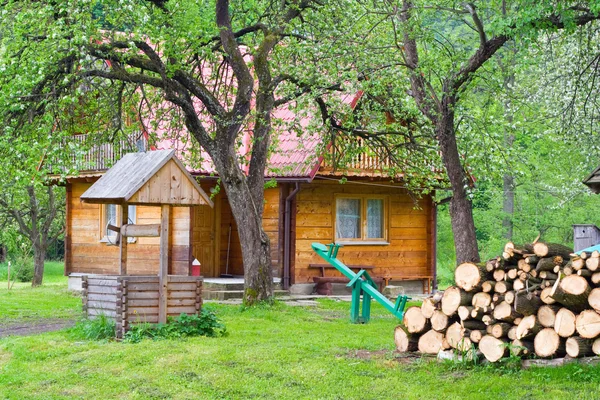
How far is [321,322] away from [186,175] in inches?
174

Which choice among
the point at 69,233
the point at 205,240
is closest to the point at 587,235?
the point at 205,240

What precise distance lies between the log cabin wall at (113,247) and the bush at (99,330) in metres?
9.26

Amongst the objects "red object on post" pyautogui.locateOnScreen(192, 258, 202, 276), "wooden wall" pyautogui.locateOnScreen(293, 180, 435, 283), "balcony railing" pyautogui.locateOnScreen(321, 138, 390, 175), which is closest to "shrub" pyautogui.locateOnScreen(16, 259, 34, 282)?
"red object on post" pyautogui.locateOnScreen(192, 258, 202, 276)

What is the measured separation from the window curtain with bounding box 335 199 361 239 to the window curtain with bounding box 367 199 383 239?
0.38 m

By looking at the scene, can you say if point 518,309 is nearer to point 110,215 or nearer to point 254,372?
point 254,372

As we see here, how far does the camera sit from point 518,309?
939 centimetres

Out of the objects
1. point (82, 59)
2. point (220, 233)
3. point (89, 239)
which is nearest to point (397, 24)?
point (82, 59)

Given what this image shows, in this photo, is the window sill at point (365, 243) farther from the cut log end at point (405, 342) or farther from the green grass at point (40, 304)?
the cut log end at point (405, 342)

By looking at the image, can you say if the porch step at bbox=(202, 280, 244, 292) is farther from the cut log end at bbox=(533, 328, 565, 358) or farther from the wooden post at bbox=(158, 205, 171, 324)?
the cut log end at bbox=(533, 328, 565, 358)

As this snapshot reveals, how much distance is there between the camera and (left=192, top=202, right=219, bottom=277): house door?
76.7 ft

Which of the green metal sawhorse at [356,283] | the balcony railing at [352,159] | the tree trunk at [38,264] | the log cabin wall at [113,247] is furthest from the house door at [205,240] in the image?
the green metal sawhorse at [356,283]

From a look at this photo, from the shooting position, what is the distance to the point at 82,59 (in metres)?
14.1

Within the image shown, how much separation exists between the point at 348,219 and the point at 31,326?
10226 millimetres

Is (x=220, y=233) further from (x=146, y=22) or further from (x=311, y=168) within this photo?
(x=146, y=22)
